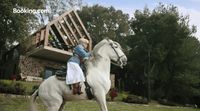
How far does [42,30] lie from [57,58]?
15.8ft

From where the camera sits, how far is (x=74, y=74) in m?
7.36

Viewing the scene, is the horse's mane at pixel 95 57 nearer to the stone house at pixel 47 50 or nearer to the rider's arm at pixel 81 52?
the rider's arm at pixel 81 52

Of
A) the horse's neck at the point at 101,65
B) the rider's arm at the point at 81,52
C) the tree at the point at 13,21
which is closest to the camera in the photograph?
the rider's arm at the point at 81,52

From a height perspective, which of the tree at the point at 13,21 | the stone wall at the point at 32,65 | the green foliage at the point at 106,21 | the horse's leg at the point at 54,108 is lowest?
the horse's leg at the point at 54,108

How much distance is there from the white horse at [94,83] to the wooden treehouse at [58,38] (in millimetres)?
21829

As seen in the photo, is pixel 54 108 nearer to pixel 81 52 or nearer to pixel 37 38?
pixel 81 52

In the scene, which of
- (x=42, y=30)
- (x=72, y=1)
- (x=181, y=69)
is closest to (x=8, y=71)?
(x=42, y=30)

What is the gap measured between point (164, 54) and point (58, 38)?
40.1ft

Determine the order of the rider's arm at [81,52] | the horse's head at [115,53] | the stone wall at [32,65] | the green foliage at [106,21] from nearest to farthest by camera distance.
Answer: the rider's arm at [81,52]
the horse's head at [115,53]
the stone wall at [32,65]
the green foliage at [106,21]

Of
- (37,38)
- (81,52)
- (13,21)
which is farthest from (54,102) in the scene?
(37,38)

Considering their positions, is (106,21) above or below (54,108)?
above

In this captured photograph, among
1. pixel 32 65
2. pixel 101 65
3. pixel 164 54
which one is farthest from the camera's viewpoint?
pixel 164 54

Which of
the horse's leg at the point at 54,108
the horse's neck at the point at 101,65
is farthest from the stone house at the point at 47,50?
the horse's leg at the point at 54,108

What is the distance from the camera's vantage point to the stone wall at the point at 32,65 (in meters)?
31.3
